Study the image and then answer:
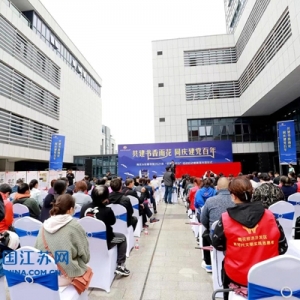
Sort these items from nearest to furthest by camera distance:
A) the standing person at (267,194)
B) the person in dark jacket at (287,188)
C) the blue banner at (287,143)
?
1. the standing person at (267,194)
2. the person in dark jacket at (287,188)
3. the blue banner at (287,143)

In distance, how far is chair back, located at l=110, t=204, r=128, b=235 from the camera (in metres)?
3.65

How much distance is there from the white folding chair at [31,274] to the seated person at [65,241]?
384 millimetres

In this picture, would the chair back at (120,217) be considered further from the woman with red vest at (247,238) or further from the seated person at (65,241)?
the woman with red vest at (247,238)

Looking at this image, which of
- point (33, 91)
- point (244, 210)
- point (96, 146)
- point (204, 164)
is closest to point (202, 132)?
point (204, 164)

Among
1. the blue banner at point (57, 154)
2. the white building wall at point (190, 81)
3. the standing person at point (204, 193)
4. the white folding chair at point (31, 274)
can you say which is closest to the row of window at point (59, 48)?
the white building wall at point (190, 81)

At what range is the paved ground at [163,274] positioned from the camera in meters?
2.68

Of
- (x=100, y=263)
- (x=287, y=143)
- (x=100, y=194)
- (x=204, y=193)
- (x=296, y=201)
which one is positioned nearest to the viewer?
(x=100, y=263)

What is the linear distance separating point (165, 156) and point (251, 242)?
1591 cm

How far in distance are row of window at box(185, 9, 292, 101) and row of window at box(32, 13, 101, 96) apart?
537 inches

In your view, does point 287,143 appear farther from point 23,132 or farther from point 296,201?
point 23,132

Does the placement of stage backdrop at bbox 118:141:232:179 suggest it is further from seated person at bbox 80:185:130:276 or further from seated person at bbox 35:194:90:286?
seated person at bbox 35:194:90:286

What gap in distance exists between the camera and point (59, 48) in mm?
22984

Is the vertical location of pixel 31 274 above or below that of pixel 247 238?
below

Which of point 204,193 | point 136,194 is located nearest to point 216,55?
point 136,194
